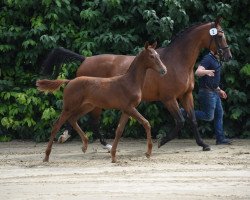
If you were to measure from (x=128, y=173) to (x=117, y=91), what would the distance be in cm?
164

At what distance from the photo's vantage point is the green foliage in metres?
12.8

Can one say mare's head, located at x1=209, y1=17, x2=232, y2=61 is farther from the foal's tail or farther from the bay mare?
the foal's tail

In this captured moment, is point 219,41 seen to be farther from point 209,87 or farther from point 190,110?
point 190,110

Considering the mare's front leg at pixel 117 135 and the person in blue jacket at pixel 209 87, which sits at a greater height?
the person in blue jacket at pixel 209 87

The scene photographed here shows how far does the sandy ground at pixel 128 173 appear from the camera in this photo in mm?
7590

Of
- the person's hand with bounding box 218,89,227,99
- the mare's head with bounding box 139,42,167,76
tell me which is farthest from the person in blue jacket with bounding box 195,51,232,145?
the mare's head with bounding box 139,42,167,76

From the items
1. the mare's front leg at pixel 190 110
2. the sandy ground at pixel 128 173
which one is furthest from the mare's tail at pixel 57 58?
the mare's front leg at pixel 190 110

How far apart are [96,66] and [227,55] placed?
228cm

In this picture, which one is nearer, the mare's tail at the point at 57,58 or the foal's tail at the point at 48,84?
the foal's tail at the point at 48,84

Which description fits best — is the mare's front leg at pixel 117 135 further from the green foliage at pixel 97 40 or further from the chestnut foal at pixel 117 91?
the green foliage at pixel 97 40

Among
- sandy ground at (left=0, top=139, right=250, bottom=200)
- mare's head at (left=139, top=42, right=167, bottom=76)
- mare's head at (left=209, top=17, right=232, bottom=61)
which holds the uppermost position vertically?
mare's head at (left=209, top=17, right=232, bottom=61)

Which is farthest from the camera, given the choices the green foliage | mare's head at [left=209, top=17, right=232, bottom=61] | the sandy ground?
the green foliage

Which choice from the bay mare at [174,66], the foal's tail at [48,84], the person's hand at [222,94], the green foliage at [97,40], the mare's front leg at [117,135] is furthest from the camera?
the green foliage at [97,40]

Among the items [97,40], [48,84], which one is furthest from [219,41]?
[48,84]
